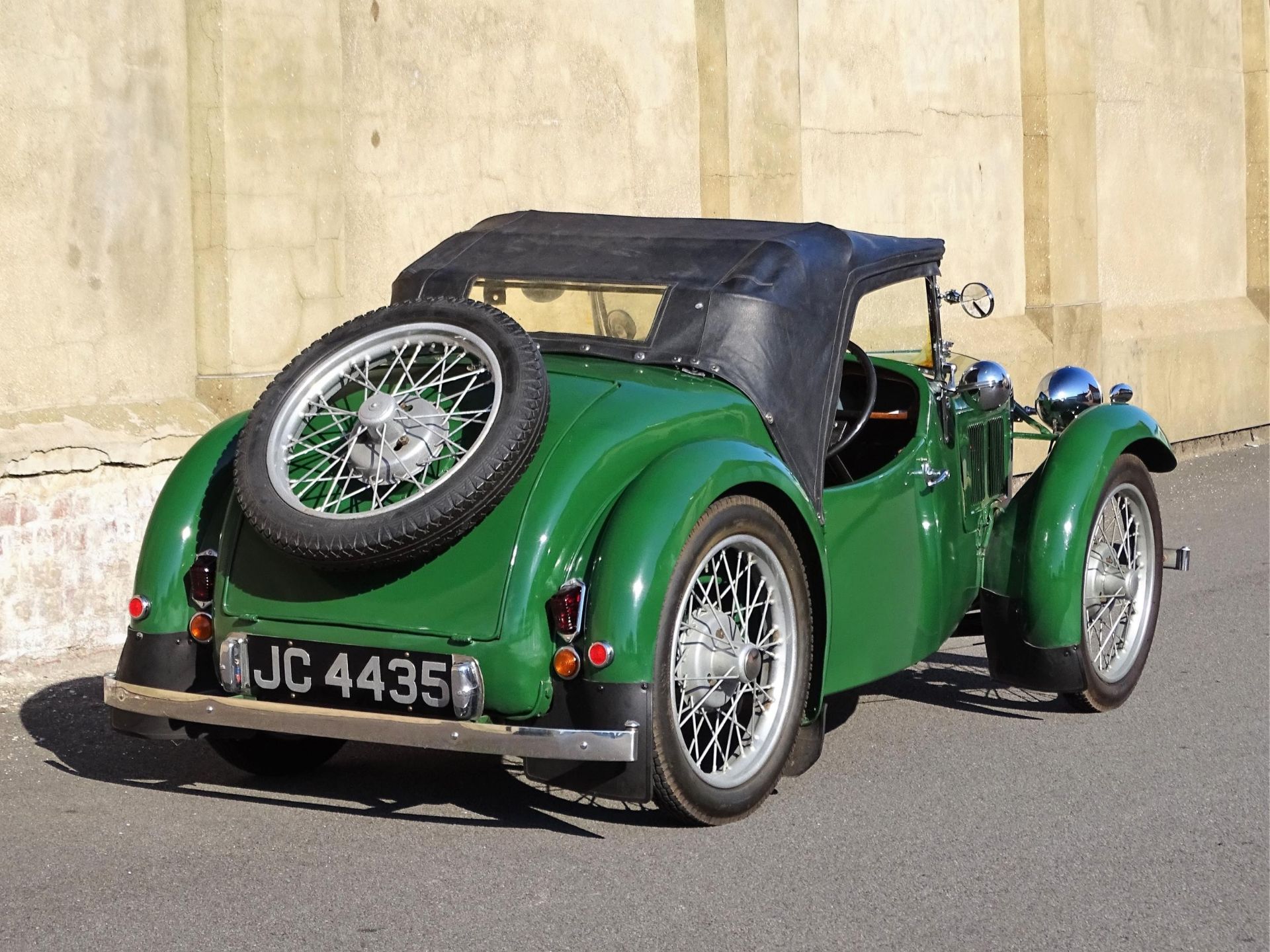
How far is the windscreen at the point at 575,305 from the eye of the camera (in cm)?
528

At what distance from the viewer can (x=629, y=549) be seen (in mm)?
4363

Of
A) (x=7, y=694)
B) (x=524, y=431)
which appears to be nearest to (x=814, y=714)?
(x=524, y=431)

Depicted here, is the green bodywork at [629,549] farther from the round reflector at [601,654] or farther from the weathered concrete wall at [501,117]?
the weathered concrete wall at [501,117]

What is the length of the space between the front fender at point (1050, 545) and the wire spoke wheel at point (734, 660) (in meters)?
1.18

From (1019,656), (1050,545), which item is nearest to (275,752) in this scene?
(1019,656)

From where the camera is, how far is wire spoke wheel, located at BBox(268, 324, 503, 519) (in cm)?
457

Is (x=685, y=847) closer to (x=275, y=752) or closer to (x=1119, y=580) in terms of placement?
(x=275, y=752)

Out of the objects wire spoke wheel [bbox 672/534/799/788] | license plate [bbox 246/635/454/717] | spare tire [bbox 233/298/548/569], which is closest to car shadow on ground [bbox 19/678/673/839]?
wire spoke wheel [bbox 672/534/799/788]

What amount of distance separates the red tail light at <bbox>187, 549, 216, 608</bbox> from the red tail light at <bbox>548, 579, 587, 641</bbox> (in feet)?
3.18

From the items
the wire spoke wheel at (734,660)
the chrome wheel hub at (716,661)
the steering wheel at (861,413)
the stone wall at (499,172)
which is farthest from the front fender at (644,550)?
the stone wall at (499,172)

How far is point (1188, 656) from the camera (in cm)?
682

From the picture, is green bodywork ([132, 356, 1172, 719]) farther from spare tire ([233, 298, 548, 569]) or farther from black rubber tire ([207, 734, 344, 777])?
black rubber tire ([207, 734, 344, 777])

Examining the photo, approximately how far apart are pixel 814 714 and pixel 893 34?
819 cm

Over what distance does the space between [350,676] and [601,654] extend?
631mm
